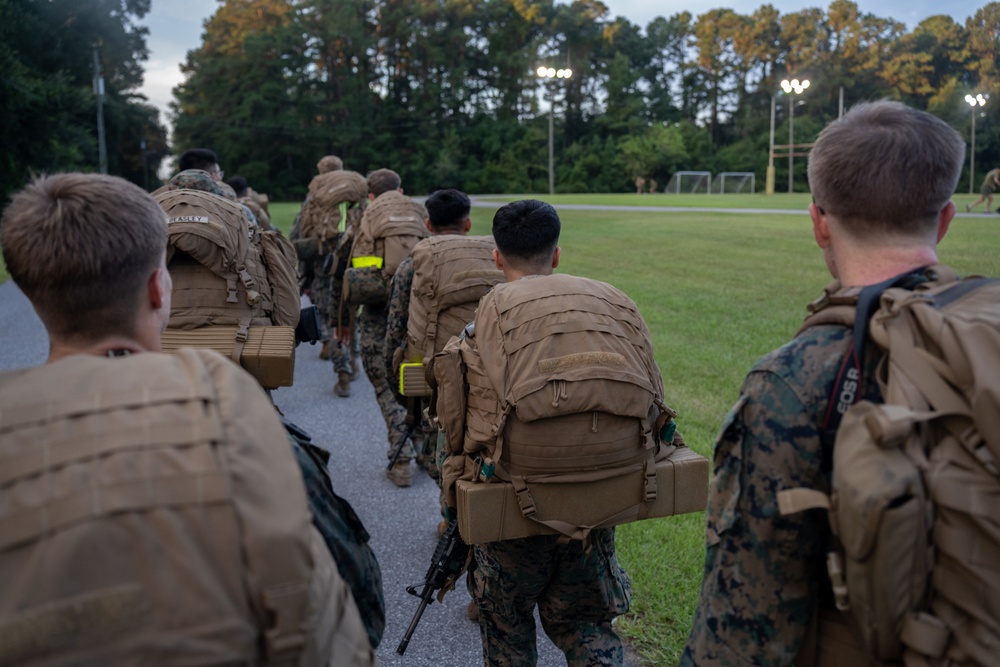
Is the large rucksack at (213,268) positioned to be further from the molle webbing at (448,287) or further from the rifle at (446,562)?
the rifle at (446,562)

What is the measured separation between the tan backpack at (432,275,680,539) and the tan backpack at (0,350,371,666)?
1.55m

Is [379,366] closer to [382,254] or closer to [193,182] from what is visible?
[382,254]

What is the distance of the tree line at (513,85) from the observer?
60500 millimetres

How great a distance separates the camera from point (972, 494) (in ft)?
5.23

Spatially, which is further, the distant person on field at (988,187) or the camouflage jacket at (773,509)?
the distant person on field at (988,187)

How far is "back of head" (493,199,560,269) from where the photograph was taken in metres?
3.64

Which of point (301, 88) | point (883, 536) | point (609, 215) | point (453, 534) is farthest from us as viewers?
point (301, 88)

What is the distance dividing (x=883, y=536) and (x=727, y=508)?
46 centimetres

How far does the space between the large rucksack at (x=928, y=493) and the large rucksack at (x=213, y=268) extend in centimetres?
296

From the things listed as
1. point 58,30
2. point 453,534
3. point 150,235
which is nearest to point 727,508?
point 150,235

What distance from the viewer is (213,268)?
4289mm

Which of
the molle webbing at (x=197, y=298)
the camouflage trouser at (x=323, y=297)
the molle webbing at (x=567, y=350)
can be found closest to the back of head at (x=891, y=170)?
the molle webbing at (x=567, y=350)

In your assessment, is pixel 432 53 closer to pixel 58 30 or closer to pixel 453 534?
pixel 58 30

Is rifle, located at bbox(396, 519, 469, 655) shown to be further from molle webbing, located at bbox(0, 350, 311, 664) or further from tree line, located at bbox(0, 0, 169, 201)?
tree line, located at bbox(0, 0, 169, 201)
